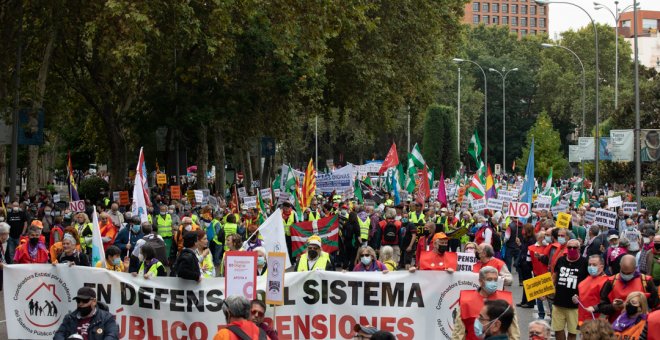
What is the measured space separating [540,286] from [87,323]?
4874 mm

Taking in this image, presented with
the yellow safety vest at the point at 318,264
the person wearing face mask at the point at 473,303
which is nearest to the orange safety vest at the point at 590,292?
the person wearing face mask at the point at 473,303

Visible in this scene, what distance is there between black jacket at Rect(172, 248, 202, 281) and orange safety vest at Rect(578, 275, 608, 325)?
12.7 feet

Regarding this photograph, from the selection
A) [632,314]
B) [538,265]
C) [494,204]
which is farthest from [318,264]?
[494,204]

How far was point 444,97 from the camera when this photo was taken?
10062 cm

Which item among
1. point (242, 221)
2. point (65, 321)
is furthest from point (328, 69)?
point (65, 321)

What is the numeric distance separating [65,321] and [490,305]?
353cm

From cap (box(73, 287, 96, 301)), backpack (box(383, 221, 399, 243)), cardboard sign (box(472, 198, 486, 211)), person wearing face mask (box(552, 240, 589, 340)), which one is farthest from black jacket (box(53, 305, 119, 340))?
cardboard sign (box(472, 198, 486, 211))

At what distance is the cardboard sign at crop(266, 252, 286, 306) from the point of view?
455 inches

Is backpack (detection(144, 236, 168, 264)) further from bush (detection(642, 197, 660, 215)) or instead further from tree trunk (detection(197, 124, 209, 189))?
bush (detection(642, 197, 660, 215))

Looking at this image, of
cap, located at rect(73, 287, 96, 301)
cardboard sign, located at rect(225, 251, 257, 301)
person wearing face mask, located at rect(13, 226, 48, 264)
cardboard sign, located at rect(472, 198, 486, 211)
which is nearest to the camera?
cap, located at rect(73, 287, 96, 301)

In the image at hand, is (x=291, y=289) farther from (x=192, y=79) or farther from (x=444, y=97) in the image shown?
(x=444, y=97)

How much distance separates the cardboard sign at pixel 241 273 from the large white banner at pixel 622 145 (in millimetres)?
23569

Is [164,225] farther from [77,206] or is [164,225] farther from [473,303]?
[473,303]

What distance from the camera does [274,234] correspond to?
49.0 feet
